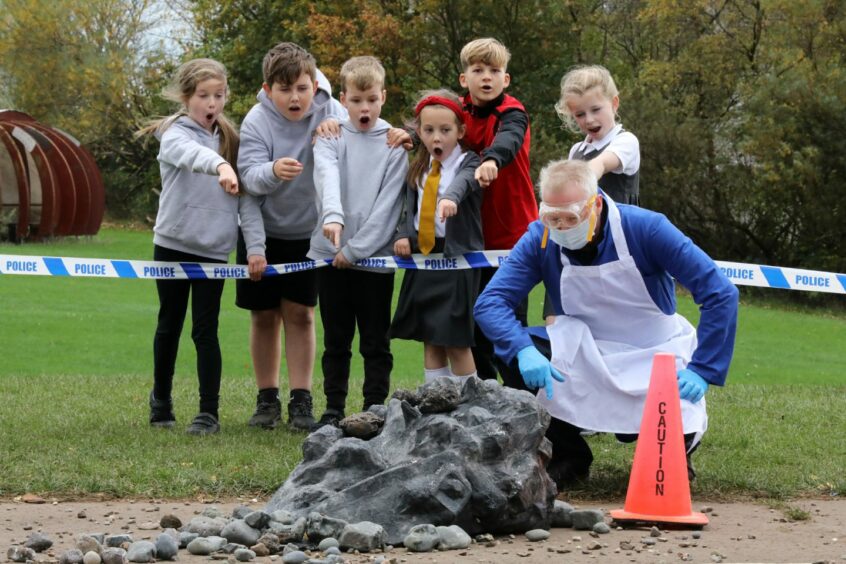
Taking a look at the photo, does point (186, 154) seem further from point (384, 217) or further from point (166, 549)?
point (166, 549)

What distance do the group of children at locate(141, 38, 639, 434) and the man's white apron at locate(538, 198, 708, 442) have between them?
109cm

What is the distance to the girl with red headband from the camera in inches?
294

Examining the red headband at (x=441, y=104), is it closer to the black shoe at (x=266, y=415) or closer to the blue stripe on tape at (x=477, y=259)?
the blue stripe on tape at (x=477, y=259)

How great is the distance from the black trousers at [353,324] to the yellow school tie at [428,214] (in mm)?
414

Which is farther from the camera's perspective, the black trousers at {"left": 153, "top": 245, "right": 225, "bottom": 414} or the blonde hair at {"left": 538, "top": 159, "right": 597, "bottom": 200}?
the black trousers at {"left": 153, "top": 245, "right": 225, "bottom": 414}

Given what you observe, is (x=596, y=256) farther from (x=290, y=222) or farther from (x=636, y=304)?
(x=290, y=222)

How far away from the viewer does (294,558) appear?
16.3 feet

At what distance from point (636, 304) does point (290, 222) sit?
101 inches

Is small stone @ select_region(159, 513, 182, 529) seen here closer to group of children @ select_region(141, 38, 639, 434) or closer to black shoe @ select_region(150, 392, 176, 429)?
group of children @ select_region(141, 38, 639, 434)

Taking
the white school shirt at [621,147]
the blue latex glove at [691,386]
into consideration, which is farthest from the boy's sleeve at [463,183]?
the blue latex glove at [691,386]

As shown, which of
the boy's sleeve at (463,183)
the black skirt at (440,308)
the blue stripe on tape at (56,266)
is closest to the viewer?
the boy's sleeve at (463,183)

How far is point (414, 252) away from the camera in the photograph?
7676 mm

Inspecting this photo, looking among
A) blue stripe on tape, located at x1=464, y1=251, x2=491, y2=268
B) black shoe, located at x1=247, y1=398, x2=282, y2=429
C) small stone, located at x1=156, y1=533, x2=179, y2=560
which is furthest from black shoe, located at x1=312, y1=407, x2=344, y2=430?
small stone, located at x1=156, y1=533, x2=179, y2=560

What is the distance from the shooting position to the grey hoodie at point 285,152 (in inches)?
314
